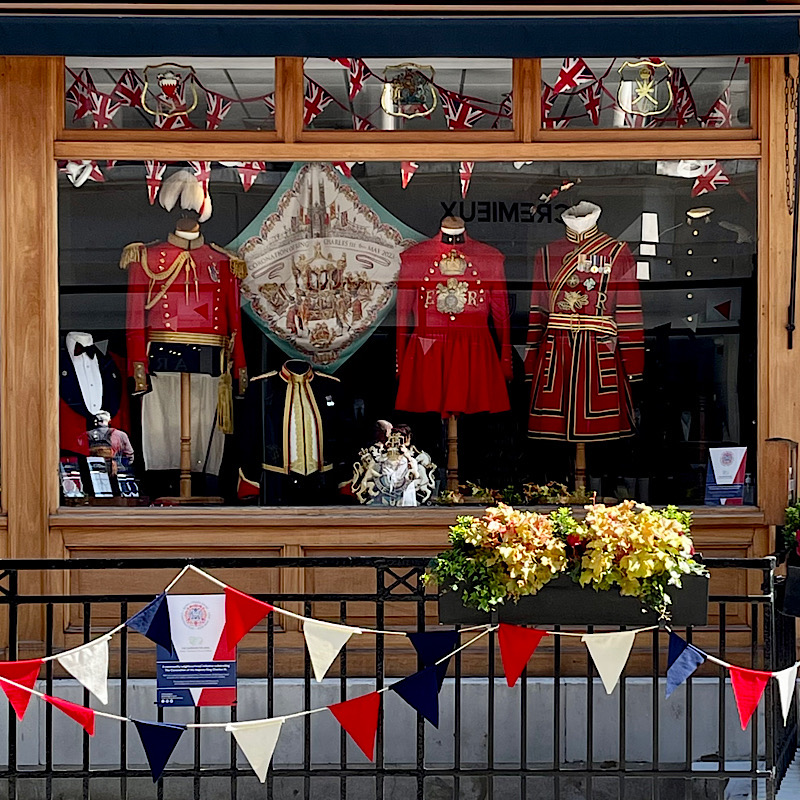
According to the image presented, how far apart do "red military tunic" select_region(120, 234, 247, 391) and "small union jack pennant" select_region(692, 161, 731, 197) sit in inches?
108

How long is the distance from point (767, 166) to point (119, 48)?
12.0 feet

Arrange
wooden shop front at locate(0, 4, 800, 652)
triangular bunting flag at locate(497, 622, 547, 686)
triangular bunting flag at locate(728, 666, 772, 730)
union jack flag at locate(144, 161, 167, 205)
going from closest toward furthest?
1. triangular bunting flag at locate(728, 666, 772, 730)
2. triangular bunting flag at locate(497, 622, 547, 686)
3. wooden shop front at locate(0, 4, 800, 652)
4. union jack flag at locate(144, 161, 167, 205)

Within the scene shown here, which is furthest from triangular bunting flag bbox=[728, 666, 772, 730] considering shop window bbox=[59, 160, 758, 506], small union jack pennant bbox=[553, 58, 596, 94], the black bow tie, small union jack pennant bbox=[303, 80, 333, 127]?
the black bow tie

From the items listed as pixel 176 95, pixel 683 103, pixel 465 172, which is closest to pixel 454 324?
pixel 465 172

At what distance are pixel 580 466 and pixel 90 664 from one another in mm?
3301

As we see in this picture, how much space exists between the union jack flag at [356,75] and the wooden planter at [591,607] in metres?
3.31

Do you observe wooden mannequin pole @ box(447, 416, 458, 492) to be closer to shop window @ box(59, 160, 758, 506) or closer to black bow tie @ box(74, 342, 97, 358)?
shop window @ box(59, 160, 758, 506)

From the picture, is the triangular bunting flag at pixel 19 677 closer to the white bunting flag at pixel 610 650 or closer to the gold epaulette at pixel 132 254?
the white bunting flag at pixel 610 650

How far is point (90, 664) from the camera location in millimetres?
5375

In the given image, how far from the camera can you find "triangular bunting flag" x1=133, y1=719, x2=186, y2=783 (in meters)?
5.23

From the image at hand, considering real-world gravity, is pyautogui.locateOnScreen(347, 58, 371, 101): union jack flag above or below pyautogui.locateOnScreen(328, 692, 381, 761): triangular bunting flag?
above

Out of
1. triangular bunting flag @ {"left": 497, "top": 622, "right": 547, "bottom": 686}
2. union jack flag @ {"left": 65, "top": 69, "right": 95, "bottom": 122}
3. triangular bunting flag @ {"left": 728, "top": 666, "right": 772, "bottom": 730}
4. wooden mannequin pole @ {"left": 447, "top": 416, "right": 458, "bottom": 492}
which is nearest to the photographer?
triangular bunting flag @ {"left": 728, "top": 666, "right": 772, "bottom": 730}
